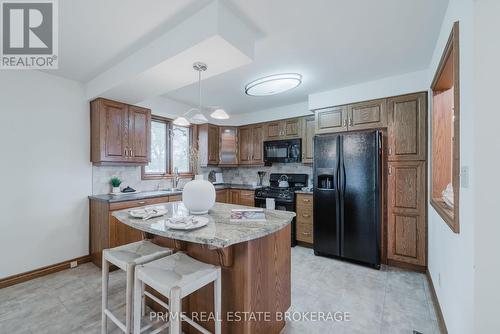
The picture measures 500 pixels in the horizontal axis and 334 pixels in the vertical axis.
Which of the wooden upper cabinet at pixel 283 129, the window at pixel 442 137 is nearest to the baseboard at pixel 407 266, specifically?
the window at pixel 442 137

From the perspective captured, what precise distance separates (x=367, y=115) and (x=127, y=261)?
3248 millimetres

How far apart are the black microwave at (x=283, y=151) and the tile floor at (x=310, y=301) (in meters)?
1.87

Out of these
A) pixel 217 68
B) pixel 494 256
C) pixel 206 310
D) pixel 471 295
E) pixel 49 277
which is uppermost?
pixel 217 68

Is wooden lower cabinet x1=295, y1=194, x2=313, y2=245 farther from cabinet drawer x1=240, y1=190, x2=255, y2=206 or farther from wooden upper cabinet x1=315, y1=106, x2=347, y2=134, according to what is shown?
wooden upper cabinet x1=315, y1=106, x2=347, y2=134

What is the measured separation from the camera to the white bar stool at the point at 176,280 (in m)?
1.18

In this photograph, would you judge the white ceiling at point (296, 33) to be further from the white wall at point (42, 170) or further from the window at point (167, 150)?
the window at point (167, 150)

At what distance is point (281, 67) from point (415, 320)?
9.30 ft

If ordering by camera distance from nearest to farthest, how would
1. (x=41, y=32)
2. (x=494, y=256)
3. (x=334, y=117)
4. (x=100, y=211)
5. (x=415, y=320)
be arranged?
(x=494, y=256)
(x=415, y=320)
(x=41, y=32)
(x=100, y=211)
(x=334, y=117)

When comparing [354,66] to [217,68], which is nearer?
[217,68]

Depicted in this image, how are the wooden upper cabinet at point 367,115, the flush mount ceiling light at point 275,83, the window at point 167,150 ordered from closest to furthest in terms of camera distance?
the flush mount ceiling light at point 275,83
the wooden upper cabinet at point 367,115
the window at point 167,150

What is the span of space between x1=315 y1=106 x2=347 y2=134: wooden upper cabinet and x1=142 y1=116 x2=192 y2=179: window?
2.57 meters

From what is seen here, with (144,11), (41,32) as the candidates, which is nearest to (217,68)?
(144,11)

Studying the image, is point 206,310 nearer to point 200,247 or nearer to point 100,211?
point 200,247

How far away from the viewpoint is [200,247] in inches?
65.7
